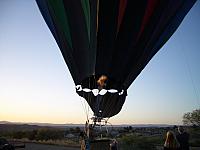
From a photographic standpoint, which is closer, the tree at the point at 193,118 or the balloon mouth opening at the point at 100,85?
the balloon mouth opening at the point at 100,85

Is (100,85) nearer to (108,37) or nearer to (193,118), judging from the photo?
(108,37)

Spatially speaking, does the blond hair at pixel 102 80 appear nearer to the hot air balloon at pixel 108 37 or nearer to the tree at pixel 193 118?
the hot air balloon at pixel 108 37

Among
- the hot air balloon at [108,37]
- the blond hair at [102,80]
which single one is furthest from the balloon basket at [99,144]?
the blond hair at [102,80]

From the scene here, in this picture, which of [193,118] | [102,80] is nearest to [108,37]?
[102,80]

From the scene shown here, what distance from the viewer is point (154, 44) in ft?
28.7

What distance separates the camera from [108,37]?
7.70 metres

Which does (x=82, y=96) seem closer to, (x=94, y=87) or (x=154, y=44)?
(x=94, y=87)

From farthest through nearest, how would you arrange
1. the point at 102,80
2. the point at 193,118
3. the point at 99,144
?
1. the point at 193,118
2. the point at 102,80
3. the point at 99,144

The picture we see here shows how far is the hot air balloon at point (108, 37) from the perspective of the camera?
7.59 m

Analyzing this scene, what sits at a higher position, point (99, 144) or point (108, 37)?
point (108, 37)

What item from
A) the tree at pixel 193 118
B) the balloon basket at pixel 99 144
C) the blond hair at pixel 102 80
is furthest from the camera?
the tree at pixel 193 118

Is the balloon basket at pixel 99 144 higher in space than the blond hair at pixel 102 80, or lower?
lower

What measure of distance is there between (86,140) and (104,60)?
195 centimetres

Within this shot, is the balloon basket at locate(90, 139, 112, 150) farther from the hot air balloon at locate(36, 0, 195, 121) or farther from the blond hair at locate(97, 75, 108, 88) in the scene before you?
the blond hair at locate(97, 75, 108, 88)
